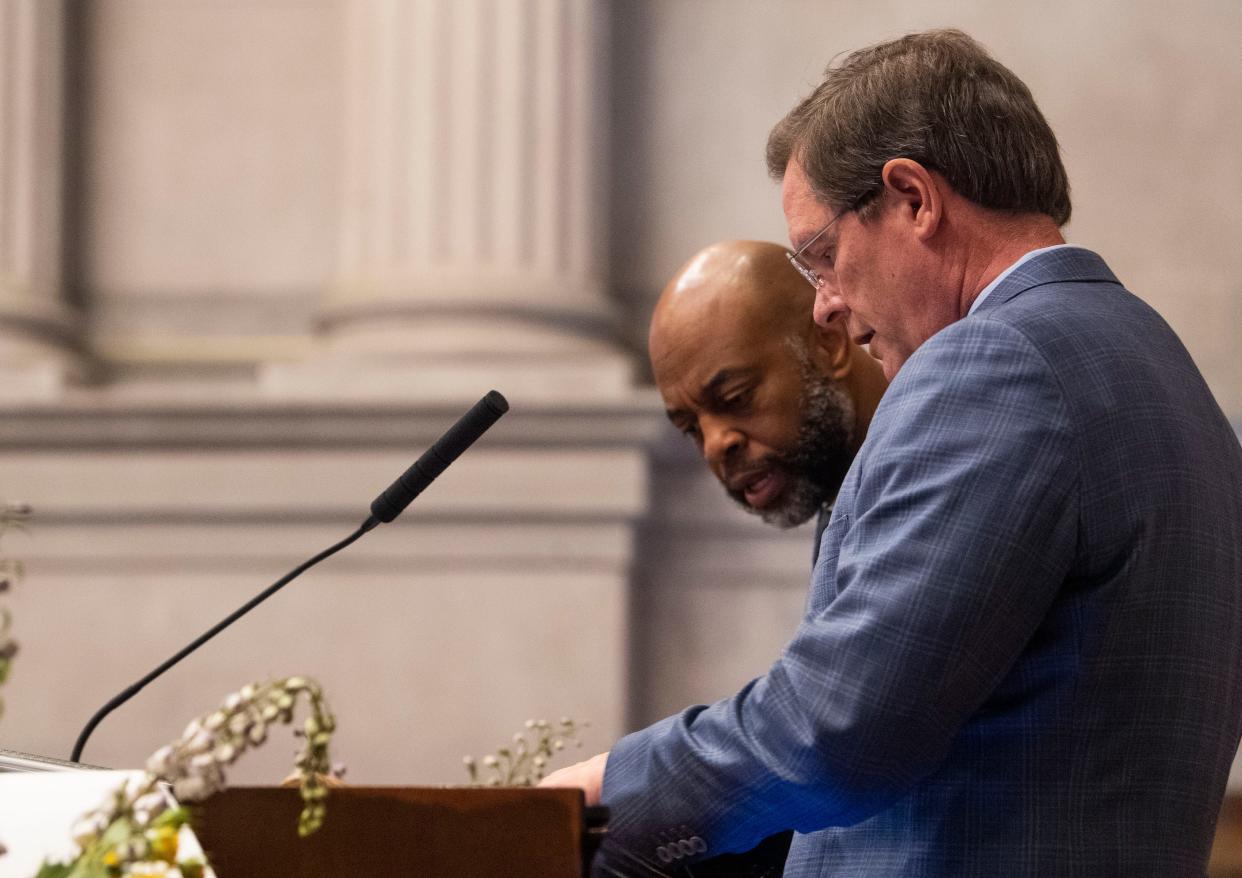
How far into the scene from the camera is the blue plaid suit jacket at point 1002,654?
1.53 m

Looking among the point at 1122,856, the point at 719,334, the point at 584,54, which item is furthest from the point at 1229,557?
the point at 584,54

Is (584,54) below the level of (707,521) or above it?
above

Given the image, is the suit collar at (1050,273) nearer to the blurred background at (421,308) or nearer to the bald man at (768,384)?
the bald man at (768,384)

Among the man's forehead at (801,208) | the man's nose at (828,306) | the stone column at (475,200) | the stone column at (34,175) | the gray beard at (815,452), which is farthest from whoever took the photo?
the stone column at (34,175)

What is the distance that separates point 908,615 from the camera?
152cm

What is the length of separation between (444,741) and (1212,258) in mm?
2577

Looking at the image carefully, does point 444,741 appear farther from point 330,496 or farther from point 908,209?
point 908,209

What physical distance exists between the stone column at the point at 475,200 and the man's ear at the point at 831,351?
156 cm

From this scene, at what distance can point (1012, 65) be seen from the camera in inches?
191

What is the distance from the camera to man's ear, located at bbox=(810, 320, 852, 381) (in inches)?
121

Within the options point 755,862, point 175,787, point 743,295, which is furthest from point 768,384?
point 175,787

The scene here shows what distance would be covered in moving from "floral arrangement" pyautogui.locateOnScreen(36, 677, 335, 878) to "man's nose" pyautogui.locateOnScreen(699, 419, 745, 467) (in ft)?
6.29

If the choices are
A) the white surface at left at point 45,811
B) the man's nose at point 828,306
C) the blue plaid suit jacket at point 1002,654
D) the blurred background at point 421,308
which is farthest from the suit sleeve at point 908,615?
the blurred background at point 421,308

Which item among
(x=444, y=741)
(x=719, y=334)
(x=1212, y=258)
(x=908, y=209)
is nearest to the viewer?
(x=908, y=209)
